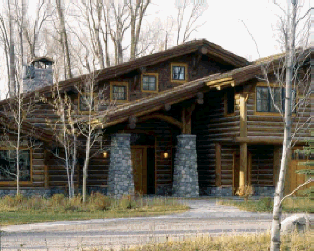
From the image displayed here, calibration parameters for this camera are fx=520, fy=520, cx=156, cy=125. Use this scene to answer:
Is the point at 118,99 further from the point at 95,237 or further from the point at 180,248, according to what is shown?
the point at 180,248

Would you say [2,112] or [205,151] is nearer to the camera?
[2,112]

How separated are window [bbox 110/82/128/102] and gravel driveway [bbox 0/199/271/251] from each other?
8.91 m

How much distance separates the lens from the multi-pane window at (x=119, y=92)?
25.0 meters

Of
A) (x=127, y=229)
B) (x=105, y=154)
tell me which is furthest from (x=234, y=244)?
(x=105, y=154)

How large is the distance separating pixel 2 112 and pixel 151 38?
870 inches

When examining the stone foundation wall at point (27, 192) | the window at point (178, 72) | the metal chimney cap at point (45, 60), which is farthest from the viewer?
the metal chimney cap at point (45, 60)

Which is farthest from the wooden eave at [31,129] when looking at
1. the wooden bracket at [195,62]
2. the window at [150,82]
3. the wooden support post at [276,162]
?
the wooden support post at [276,162]

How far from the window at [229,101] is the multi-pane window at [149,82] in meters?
3.86

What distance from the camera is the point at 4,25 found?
38438mm

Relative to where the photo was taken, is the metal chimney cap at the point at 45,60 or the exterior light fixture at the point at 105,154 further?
the metal chimney cap at the point at 45,60

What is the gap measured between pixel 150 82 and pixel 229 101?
4254 millimetres

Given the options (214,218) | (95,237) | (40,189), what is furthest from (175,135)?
(95,237)

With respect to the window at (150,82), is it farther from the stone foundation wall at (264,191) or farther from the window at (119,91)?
the stone foundation wall at (264,191)

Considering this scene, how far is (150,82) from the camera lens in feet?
84.4
